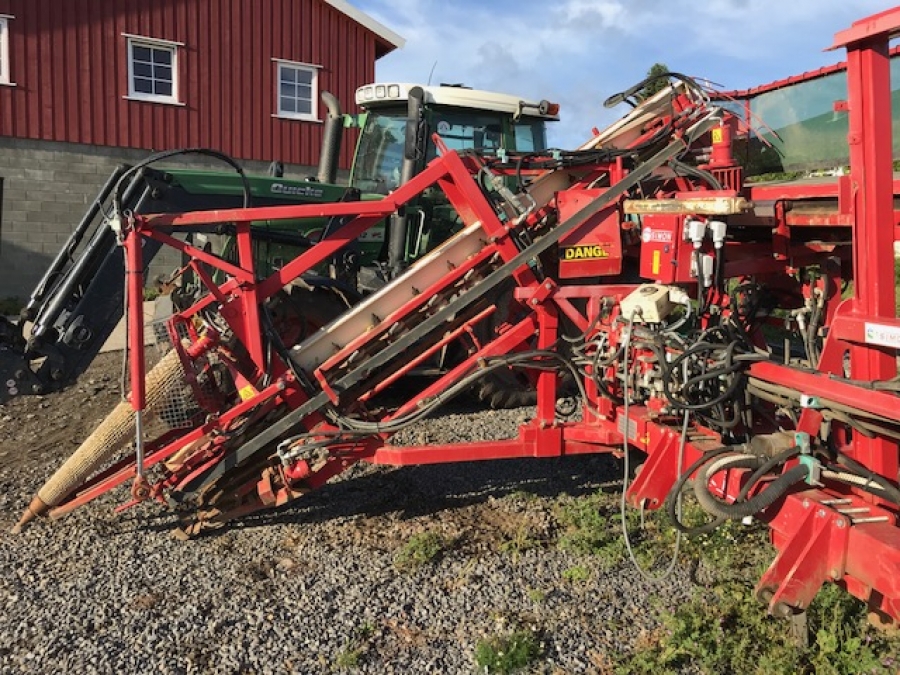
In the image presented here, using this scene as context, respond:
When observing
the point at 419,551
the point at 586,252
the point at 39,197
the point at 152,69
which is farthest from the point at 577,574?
the point at 152,69

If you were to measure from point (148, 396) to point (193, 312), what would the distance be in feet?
1.57

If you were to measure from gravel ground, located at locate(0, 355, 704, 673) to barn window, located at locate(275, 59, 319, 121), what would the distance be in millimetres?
11105

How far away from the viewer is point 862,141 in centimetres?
254

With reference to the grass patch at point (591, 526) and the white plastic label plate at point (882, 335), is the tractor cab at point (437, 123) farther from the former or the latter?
the white plastic label plate at point (882, 335)

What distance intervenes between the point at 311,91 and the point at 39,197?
5178mm

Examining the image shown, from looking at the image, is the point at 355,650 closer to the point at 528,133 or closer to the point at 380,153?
the point at 380,153

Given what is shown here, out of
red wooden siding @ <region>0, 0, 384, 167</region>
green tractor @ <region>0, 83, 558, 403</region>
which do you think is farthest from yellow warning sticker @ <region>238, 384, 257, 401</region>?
red wooden siding @ <region>0, 0, 384, 167</region>

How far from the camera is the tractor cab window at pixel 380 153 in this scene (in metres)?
6.96

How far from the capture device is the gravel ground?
3111 mm

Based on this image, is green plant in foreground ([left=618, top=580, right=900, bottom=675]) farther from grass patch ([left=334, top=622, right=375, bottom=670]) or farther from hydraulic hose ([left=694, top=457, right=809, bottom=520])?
grass patch ([left=334, top=622, right=375, bottom=670])

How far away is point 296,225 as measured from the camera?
6.08 m

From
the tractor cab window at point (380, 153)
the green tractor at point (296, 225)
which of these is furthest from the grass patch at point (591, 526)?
the tractor cab window at point (380, 153)

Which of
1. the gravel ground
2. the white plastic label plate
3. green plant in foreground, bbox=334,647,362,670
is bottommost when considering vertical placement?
green plant in foreground, bbox=334,647,362,670

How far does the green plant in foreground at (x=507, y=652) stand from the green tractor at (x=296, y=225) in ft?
7.98
